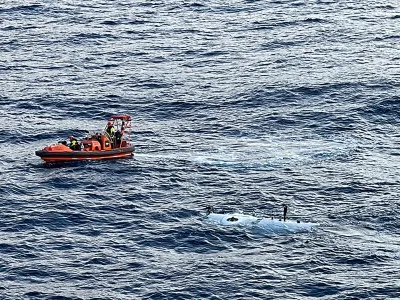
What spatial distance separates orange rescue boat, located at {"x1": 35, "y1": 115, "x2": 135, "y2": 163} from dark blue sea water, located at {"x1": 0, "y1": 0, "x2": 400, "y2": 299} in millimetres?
1274

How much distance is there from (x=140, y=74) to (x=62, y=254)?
57.1 meters

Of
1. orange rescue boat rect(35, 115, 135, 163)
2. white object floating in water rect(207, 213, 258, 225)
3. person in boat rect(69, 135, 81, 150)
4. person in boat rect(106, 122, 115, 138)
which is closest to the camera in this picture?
white object floating in water rect(207, 213, 258, 225)

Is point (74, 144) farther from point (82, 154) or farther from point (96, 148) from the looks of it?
point (96, 148)

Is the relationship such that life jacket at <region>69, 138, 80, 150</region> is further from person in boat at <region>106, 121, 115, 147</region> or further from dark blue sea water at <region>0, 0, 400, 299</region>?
person in boat at <region>106, 121, 115, 147</region>

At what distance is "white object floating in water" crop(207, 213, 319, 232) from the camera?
9738 cm

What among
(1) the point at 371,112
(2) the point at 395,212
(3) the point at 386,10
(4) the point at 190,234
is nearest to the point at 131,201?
(4) the point at 190,234

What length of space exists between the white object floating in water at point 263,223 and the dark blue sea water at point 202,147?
1.13m

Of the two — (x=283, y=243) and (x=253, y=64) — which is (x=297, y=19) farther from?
(x=283, y=243)

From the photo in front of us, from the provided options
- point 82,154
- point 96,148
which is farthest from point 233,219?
point 96,148

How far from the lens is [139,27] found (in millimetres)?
169500

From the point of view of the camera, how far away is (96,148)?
117 metres

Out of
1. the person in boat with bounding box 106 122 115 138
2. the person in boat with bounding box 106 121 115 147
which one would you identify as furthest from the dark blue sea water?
the person in boat with bounding box 106 122 115 138

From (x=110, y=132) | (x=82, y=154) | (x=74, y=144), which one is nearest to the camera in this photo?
(x=82, y=154)

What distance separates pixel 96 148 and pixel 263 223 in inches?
1037
